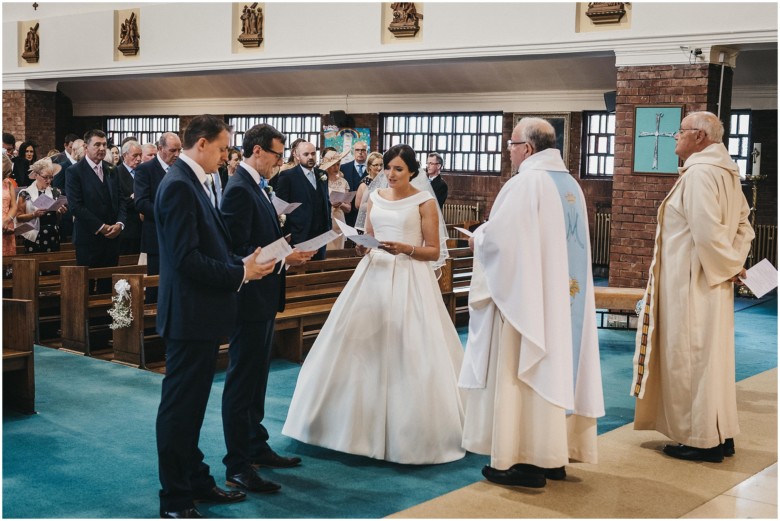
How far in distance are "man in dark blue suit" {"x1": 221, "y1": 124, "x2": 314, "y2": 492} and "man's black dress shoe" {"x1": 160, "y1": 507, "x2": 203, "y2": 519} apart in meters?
0.46

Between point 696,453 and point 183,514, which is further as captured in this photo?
point 696,453

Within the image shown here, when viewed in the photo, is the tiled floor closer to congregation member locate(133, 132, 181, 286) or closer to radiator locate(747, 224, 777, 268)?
congregation member locate(133, 132, 181, 286)

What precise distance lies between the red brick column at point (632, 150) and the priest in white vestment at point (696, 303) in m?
4.88

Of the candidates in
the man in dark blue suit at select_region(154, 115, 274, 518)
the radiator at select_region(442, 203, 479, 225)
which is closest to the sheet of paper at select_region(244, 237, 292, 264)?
the man in dark blue suit at select_region(154, 115, 274, 518)

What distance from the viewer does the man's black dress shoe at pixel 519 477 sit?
14.7 ft

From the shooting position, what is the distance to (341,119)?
1741 cm

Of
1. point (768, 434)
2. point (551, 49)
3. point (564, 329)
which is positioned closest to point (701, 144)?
point (564, 329)

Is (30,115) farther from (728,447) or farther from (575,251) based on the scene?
(728,447)

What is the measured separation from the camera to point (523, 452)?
4480 millimetres

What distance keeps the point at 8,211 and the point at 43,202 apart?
55 centimetres

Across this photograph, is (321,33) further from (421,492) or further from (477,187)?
(421,492)

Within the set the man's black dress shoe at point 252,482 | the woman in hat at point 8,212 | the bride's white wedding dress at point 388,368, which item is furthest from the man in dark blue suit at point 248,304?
the woman in hat at point 8,212


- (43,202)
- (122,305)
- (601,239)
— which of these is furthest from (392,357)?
(601,239)

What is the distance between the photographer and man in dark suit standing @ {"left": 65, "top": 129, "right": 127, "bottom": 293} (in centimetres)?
804
